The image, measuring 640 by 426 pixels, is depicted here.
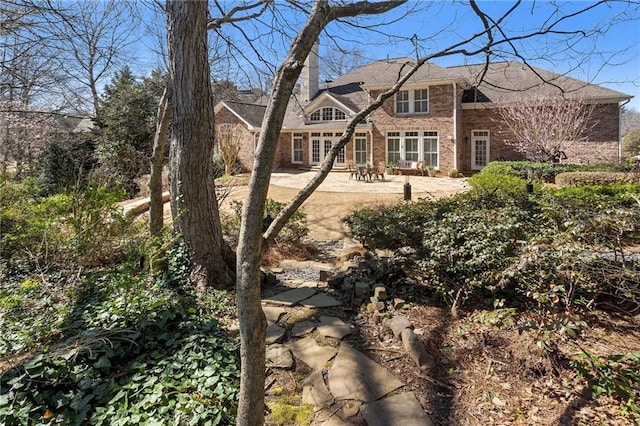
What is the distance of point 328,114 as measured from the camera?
2266 cm

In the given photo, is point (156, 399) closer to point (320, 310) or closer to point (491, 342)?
point (320, 310)

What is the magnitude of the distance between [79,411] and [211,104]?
3150mm

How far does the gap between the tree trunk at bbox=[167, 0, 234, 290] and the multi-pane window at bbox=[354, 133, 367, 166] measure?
18.0 metres

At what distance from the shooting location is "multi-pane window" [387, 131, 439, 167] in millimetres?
20000

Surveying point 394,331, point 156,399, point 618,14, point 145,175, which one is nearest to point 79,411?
point 156,399

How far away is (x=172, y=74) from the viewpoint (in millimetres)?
4301

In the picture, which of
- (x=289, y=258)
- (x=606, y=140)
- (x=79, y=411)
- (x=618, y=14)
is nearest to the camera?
(x=79, y=411)

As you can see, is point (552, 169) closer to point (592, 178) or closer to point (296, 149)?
point (592, 178)

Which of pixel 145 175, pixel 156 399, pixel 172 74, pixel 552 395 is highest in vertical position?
pixel 172 74

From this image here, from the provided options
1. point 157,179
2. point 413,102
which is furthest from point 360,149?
point 157,179

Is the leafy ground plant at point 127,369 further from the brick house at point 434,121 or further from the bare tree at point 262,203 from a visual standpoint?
the brick house at point 434,121

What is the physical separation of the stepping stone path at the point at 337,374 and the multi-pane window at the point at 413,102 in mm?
18074

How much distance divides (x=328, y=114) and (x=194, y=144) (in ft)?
62.7

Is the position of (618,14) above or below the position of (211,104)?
above
